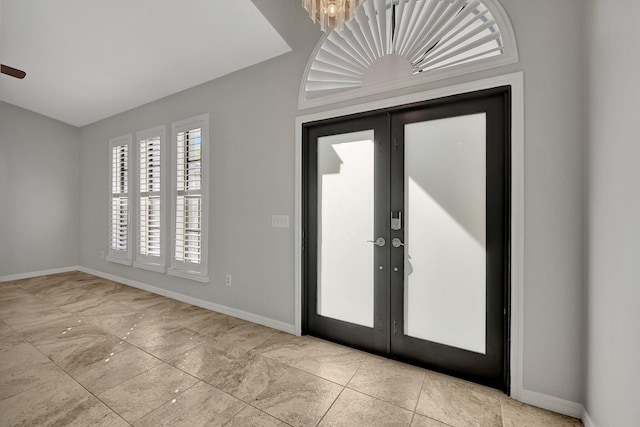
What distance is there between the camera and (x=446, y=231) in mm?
→ 1986

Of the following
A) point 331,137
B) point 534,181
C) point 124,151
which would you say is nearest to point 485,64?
point 534,181

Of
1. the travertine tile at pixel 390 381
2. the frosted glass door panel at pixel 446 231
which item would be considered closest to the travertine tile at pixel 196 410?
the travertine tile at pixel 390 381

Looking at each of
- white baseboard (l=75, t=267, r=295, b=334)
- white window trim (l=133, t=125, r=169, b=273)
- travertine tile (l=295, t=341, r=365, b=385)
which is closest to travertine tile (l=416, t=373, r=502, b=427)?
travertine tile (l=295, t=341, r=365, b=385)

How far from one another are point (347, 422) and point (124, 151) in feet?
16.0

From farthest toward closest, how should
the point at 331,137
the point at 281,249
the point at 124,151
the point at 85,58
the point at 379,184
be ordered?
the point at 124,151 → the point at 85,58 → the point at 281,249 → the point at 331,137 → the point at 379,184

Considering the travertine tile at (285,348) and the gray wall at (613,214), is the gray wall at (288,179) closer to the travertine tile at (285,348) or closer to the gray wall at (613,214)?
the gray wall at (613,214)

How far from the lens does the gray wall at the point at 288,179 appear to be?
157cm

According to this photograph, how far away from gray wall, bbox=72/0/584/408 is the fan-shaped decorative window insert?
9cm

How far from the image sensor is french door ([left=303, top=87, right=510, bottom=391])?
182cm

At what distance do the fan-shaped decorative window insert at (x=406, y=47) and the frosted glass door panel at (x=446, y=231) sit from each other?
0.39 metres

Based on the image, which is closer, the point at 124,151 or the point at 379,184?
the point at 379,184

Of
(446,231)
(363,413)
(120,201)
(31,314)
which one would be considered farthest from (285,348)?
(120,201)

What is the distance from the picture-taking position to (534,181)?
1.65 metres

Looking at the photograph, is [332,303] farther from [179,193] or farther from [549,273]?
[179,193]
